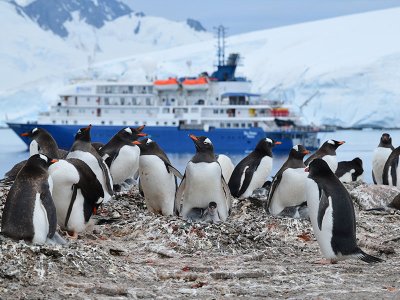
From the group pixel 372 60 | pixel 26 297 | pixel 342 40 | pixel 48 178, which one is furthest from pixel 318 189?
pixel 342 40

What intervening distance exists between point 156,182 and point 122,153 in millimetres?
1251

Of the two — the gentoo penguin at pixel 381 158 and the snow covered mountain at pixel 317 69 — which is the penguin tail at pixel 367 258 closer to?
the gentoo penguin at pixel 381 158

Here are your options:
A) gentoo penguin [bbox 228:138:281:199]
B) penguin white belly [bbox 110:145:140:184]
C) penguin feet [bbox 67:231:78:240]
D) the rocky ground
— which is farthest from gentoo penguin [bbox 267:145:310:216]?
penguin feet [bbox 67:231:78:240]

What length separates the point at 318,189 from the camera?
18.8 ft

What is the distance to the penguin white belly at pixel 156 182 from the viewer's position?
716 centimetres

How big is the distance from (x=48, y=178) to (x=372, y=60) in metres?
42.7

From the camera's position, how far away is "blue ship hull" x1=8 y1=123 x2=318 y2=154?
133 feet

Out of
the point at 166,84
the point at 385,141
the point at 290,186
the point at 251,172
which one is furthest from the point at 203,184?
the point at 166,84

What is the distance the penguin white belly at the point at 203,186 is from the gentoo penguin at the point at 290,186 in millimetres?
598

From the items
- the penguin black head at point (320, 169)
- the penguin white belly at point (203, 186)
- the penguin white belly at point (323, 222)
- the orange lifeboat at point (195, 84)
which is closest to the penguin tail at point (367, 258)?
the penguin white belly at point (323, 222)

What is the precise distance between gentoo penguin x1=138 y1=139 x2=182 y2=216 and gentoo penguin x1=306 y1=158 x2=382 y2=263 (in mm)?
1695

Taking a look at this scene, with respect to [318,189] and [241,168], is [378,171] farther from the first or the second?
[318,189]

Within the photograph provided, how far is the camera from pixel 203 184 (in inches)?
259

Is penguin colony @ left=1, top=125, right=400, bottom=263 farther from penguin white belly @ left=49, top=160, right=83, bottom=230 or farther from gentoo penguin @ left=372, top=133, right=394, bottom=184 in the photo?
gentoo penguin @ left=372, top=133, right=394, bottom=184
